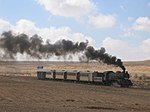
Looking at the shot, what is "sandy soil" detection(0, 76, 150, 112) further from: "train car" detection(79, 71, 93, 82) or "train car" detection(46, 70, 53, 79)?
"train car" detection(46, 70, 53, 79)

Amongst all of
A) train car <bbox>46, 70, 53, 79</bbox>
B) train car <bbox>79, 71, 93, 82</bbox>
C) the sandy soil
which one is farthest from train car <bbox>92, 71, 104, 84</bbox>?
the sandy soil

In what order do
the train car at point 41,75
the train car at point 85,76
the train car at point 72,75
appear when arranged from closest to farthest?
the train car at point 85,76 < the train car at point 72,75 < the train car at point 41,75

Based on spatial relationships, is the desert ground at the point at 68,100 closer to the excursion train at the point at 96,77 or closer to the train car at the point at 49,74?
the excursion train at the point at 96,77

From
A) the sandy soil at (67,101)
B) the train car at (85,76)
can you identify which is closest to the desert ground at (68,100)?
the sandy soil at (67,101)

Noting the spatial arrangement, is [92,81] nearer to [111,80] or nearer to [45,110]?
[111,80]

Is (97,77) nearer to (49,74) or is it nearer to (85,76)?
(85,76)

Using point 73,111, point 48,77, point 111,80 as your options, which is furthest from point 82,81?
point 73,111

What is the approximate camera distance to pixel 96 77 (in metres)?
74.3

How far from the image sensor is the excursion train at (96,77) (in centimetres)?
6954

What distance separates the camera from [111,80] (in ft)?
235

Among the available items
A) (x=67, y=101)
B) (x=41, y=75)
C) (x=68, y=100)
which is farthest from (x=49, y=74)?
(x=67, y=101)

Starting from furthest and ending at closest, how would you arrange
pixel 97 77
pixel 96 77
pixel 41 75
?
pixel 41 75
pixel 96 77
pixel 97 77

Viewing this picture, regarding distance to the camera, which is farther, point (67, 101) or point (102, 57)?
point (102, 57)

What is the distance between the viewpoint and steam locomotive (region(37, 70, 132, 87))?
228 ft
